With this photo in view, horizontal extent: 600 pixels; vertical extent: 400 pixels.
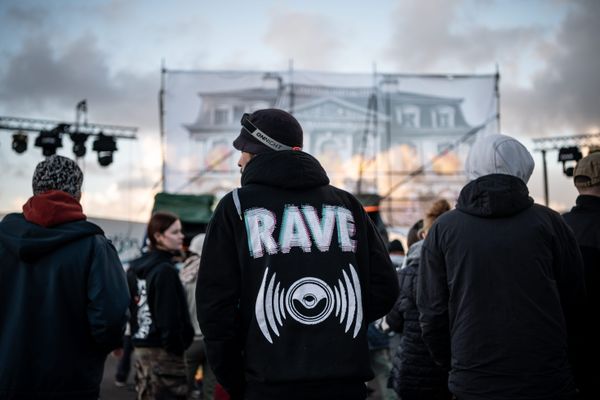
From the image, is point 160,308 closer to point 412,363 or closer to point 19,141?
point 412,363

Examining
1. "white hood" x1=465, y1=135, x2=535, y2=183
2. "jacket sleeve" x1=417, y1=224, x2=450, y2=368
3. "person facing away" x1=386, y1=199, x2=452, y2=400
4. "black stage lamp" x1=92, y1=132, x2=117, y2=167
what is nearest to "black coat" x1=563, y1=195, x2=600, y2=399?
"white hood" x1=465, y1=135, x2=535, y2=183

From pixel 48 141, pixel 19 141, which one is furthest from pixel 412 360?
pixel 19 141

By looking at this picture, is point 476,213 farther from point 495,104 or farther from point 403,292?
point 495,104

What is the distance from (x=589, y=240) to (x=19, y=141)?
17945mm

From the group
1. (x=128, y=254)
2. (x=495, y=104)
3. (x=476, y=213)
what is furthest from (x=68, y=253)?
(x=495, y=104)

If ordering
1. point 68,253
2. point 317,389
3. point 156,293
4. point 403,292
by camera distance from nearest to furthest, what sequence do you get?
point 317,389 → point 68,253 → point 403,292 → point 156,293

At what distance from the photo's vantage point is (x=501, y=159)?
2.94 meters

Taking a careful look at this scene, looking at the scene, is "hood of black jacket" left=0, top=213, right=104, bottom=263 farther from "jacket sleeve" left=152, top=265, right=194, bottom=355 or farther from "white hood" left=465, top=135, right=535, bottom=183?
"jacket sleeve" left=152, top=265, right=194, bottom=355

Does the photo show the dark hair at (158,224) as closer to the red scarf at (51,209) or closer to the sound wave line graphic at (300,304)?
the red scarf at (51,209)

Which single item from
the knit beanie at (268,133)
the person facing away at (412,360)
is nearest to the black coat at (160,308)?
the person facing away at (412,360)

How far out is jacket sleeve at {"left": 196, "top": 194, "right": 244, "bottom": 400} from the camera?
2.27 metres

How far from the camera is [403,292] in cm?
431

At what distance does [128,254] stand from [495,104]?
1263 cm

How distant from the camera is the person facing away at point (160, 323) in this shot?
5.05 m
